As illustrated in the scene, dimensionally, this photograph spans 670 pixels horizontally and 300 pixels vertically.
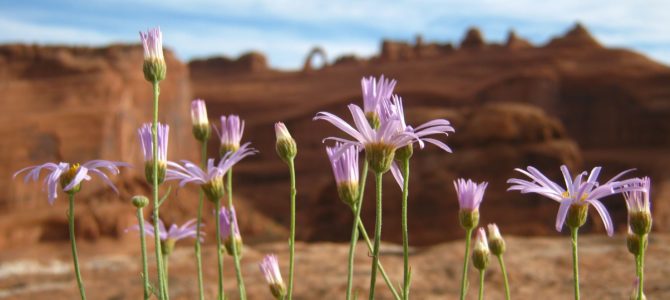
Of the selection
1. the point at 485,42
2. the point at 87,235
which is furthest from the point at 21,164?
the point at 485,42

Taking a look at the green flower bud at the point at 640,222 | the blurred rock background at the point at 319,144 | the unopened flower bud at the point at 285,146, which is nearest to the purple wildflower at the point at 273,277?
the unopened flower bud at the point at 285,146

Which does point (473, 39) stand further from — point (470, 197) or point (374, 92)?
point (374, 92)

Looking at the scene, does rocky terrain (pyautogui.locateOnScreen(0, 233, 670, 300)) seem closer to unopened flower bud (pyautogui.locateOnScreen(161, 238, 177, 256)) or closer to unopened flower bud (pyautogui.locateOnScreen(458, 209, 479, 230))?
unopened flower bud (pyautogui.locateOnScreen(161, 238, 177, 256))

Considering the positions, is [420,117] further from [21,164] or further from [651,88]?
[651,88]

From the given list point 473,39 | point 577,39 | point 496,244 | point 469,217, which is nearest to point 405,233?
point 469,217

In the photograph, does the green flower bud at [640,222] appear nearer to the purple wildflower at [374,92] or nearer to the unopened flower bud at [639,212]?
the unopened flower bud at [639,212]

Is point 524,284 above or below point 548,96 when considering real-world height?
below
